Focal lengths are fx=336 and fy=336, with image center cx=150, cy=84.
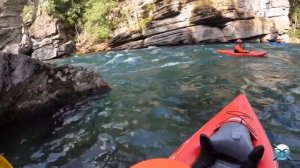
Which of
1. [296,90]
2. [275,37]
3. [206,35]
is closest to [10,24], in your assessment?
[206,35]

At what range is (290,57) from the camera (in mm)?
12273

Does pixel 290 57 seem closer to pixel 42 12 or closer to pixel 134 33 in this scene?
pixel 134 33

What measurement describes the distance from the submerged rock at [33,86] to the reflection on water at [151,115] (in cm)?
27

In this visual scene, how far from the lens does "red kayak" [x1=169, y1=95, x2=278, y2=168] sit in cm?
383

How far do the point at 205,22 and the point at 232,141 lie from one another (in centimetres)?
1361

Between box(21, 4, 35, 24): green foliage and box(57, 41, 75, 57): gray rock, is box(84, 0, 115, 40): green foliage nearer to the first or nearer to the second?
box(57, 41, 75, 57): gray rock

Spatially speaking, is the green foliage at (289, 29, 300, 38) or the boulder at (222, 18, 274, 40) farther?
the green foliage at (289, 29, 300, 38)

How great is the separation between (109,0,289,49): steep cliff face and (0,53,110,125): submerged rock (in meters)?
9.95

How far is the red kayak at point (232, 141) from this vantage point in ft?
12.6

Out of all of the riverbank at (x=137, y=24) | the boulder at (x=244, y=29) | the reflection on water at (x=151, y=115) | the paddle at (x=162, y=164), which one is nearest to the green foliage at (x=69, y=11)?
the riverbank at (x=137, y=24)

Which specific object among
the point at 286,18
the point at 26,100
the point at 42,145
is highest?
the point at 286,18

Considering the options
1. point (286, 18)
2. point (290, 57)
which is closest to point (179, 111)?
point (290, 57)

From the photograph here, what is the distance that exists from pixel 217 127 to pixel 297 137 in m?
1.61

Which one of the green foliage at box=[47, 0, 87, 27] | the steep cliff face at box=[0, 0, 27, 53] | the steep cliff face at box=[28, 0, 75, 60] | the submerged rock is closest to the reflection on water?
the submerged rock
